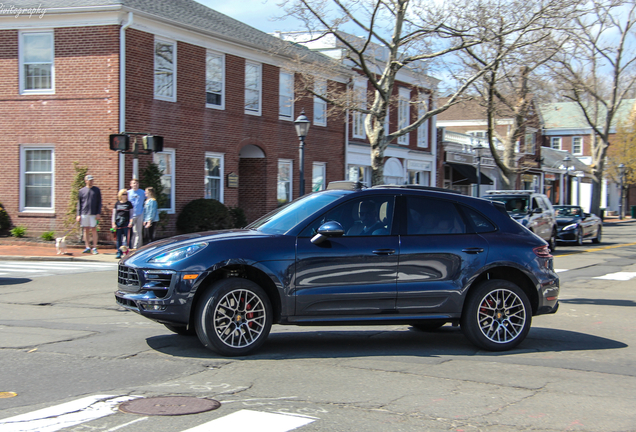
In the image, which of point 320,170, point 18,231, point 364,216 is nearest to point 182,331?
point 364,216

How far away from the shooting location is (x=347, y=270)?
6941mm

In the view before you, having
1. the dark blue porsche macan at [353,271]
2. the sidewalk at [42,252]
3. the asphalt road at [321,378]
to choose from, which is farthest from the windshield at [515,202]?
the dark blue porsche macan at [353,271]

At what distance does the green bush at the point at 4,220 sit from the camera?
20.9 meters

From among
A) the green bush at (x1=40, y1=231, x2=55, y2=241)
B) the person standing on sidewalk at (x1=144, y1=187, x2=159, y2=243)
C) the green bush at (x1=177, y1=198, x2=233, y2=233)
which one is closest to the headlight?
the person standing on sidewalk at (x1=144, y1=187, x2=159, y2=243)

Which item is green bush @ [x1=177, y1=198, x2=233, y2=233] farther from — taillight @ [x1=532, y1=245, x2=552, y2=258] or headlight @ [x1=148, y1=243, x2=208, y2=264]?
taillight @ [x1=532, y1=245, x2=552, y2=258]

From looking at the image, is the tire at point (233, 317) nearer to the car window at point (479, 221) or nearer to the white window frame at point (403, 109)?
the car window at point (479, 221)

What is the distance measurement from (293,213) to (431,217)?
150 cm

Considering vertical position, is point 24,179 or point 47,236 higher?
point 24,179

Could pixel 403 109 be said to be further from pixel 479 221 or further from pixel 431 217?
pixel 431 217

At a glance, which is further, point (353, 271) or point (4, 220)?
point (4, 220)

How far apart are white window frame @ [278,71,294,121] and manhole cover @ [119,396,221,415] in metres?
22.3

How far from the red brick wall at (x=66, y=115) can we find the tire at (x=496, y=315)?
15240mm

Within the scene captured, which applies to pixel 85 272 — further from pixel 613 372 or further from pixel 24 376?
pixel 613 372

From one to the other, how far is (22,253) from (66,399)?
46.1ft
